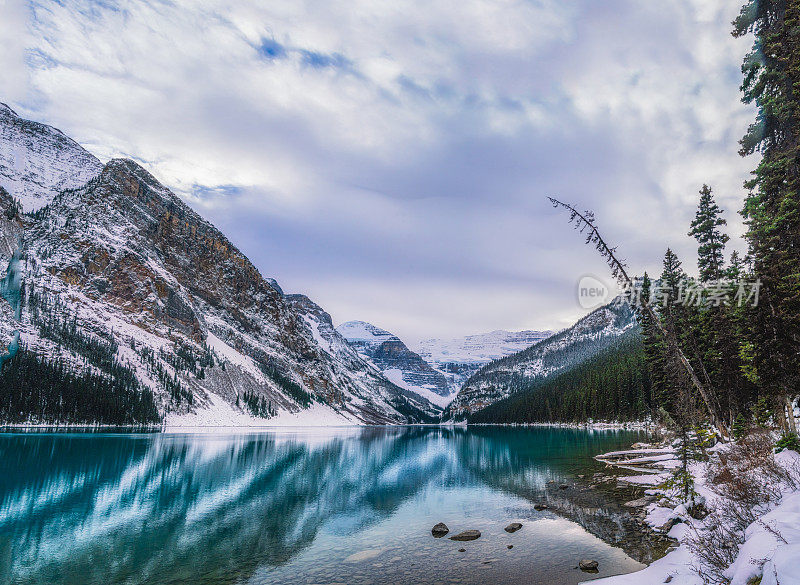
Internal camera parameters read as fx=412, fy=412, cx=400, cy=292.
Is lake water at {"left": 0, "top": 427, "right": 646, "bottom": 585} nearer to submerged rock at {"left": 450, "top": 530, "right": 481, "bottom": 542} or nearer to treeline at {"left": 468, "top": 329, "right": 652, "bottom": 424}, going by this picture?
submerged rock at {"left": 450, "top": 530, "right": 481, "bottom": 542}

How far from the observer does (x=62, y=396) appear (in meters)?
103

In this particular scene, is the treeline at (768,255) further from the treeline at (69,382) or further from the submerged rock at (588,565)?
the treeline at (69,382)

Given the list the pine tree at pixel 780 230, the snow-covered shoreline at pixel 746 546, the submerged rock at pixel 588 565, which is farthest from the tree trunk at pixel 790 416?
the submerged rock at pixel 588 565

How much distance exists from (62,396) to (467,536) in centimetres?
12327

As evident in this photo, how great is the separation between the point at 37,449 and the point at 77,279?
465 feet

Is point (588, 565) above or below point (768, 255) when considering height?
below

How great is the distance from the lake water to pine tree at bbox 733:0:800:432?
958 cm

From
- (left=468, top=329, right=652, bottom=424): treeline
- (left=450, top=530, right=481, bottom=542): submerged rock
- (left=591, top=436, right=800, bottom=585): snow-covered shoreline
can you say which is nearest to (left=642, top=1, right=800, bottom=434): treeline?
(left=591, top=436, right=800, bottom=585): snow-covered shoreline

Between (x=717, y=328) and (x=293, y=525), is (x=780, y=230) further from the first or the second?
(x=293, y=525)

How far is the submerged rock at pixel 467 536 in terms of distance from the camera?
59.2 ft

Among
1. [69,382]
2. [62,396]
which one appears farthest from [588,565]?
[69,382]

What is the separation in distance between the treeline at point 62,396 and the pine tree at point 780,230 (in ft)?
429

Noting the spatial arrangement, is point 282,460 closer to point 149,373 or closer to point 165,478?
point 165,478

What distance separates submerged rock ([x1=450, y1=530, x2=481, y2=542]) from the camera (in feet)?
59.2
